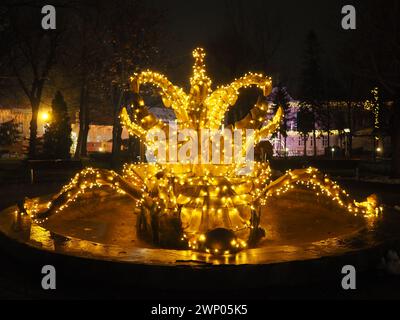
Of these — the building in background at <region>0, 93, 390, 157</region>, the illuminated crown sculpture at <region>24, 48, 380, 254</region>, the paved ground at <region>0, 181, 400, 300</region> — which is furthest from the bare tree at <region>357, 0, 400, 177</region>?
the building in background at <region>0, 93, 390, 157</region>

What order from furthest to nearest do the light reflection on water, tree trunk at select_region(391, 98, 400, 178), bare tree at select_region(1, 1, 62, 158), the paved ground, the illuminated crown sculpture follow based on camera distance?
bare tree at select_region(1, 1, 62, 158) < tree trunk at select_region(391, 98, 400, 178) < the illuminated crown sculpture < the light reflection on water < the paved ground

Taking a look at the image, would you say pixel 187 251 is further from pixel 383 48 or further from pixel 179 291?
pixel 383 48

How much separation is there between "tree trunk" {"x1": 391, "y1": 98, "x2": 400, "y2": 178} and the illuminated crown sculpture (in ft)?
45.3

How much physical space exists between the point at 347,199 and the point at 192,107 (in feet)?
11.6

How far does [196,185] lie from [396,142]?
16686 millimetres

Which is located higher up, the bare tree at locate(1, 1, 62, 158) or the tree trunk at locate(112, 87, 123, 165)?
the bare tree at locate(1, 1, 62, 158)

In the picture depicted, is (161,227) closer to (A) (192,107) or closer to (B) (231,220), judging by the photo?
(B) (231,220)

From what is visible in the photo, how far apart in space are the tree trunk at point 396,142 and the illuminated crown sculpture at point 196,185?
13.8 metres

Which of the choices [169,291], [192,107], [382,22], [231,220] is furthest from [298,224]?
[382,22]

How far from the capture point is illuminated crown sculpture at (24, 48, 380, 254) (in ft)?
29.3

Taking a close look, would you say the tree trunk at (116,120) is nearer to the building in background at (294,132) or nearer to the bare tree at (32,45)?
the bare tree at (32,45)

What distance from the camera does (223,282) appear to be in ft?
20.4

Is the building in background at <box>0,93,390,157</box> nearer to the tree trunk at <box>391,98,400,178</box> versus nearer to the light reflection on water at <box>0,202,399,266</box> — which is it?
the tree trunk at <box>391,98,400,178</box>

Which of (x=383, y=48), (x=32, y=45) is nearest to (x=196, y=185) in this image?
(x=383, y=48)
